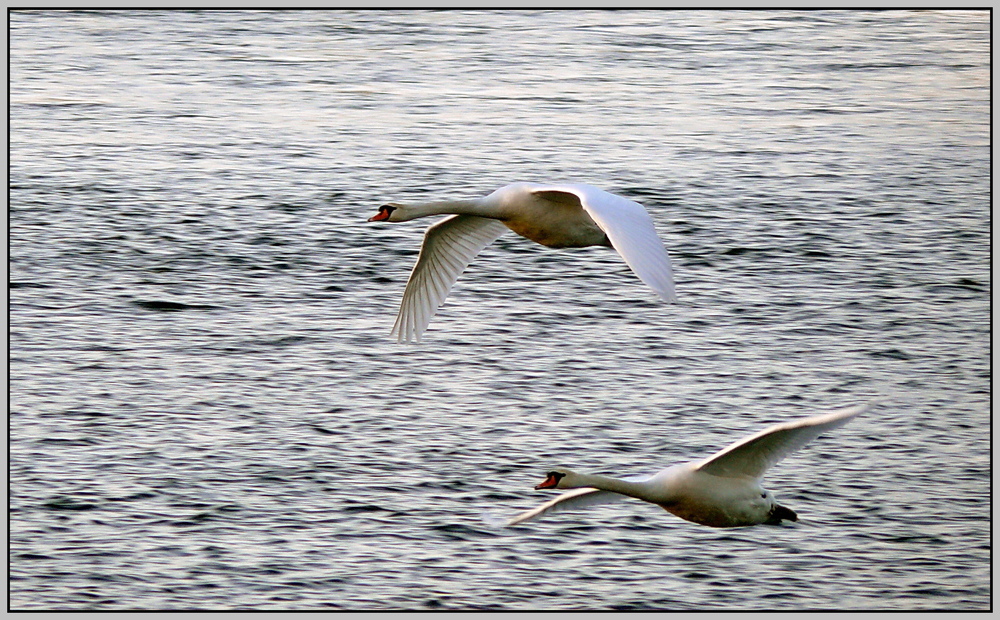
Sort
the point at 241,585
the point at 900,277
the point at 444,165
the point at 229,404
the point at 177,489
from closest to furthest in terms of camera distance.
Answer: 1. the point at 241,585
2. the point at 177,489
3. the point at 229,404
4. the point at 900,277
5. the point at 444,165

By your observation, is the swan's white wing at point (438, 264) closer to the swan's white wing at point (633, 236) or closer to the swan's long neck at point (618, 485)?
the swan's white wing at point (633, 236)

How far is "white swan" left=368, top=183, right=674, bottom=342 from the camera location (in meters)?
7.07

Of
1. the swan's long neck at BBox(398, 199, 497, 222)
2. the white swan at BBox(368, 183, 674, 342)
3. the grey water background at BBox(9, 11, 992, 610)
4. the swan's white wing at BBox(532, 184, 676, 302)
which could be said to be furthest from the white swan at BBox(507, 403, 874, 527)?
the grey water background at BBox(9, 11, 992, 610)

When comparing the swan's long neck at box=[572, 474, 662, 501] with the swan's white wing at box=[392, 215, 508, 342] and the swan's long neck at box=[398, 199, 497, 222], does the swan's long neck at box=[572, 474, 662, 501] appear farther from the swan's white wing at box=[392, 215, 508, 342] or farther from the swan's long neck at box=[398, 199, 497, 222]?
the swan's white wing at box=[392, 215, 508, 342]

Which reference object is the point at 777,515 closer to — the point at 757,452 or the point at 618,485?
the point at 757,452

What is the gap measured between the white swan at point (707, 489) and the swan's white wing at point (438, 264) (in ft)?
5.90

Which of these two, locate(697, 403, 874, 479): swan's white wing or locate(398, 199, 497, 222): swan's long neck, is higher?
locate(398, 199, 497, 222): swan's long neck

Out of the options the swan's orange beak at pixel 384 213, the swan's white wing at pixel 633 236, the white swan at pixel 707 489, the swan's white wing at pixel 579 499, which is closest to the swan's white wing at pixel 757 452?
Result: the white swan at pixel 707 489

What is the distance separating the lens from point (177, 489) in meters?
12.0

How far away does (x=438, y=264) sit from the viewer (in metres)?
9.73

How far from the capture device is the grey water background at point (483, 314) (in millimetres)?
11117

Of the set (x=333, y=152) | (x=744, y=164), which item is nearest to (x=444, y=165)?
(x=333, y=152)

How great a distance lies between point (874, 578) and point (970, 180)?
7.63m

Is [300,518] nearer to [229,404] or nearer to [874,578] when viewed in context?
[229,404]
